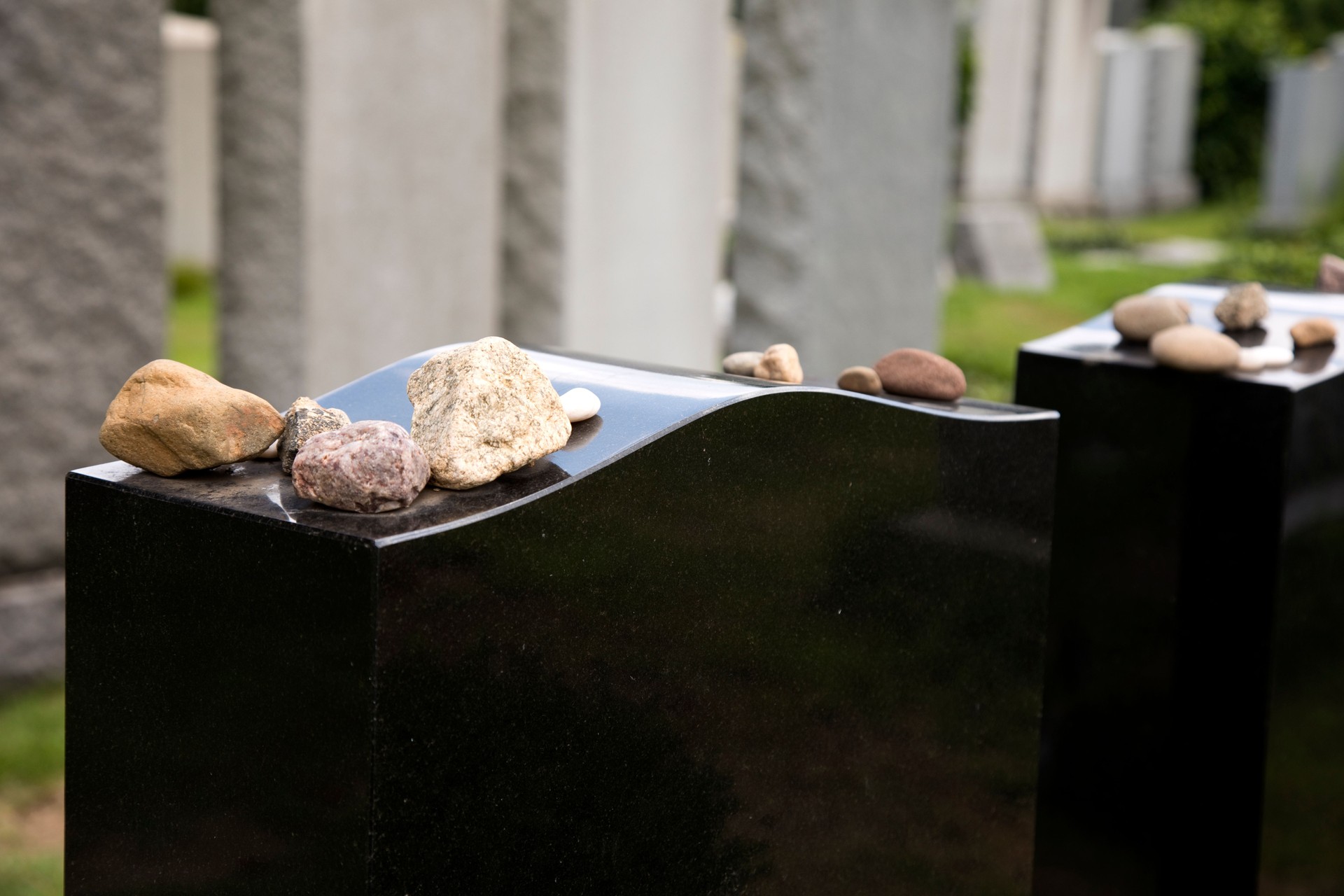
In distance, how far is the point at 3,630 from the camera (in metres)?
3.61

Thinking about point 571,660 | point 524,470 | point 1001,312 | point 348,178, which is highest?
point 348,178

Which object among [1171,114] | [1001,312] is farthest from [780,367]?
[1171,114]

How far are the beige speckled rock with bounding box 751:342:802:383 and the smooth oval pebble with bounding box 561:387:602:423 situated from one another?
435 mm

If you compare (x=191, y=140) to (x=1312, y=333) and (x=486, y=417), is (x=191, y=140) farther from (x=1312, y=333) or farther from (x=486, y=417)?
(x=486, y=417)

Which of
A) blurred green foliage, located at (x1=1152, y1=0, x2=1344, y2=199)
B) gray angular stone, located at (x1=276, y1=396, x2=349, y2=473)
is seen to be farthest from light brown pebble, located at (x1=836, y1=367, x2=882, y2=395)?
blurred green foliage, located at (x1=1152, y1=0, x2=1344, y2=199)

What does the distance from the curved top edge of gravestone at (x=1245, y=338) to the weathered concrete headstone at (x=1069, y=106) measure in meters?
14.2

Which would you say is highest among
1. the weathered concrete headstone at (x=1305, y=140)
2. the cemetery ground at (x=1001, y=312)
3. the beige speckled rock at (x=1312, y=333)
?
the weathered concrete headstone at (x=1305, y=140)

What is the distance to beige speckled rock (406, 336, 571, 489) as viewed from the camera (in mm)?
1400

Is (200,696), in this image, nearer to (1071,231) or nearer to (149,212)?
(149,212)

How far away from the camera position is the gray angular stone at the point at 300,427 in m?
1.46

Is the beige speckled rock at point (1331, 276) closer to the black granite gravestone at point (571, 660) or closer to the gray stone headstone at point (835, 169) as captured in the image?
the black granite gravestone at point (571, 660)

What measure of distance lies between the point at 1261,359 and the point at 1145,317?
19 centimetres

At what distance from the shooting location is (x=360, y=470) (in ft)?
4.28

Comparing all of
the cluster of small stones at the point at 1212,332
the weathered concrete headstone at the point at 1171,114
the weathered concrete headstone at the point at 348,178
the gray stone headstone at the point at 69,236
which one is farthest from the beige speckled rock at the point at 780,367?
the weathered concrete headstone at the point at 1171,114
